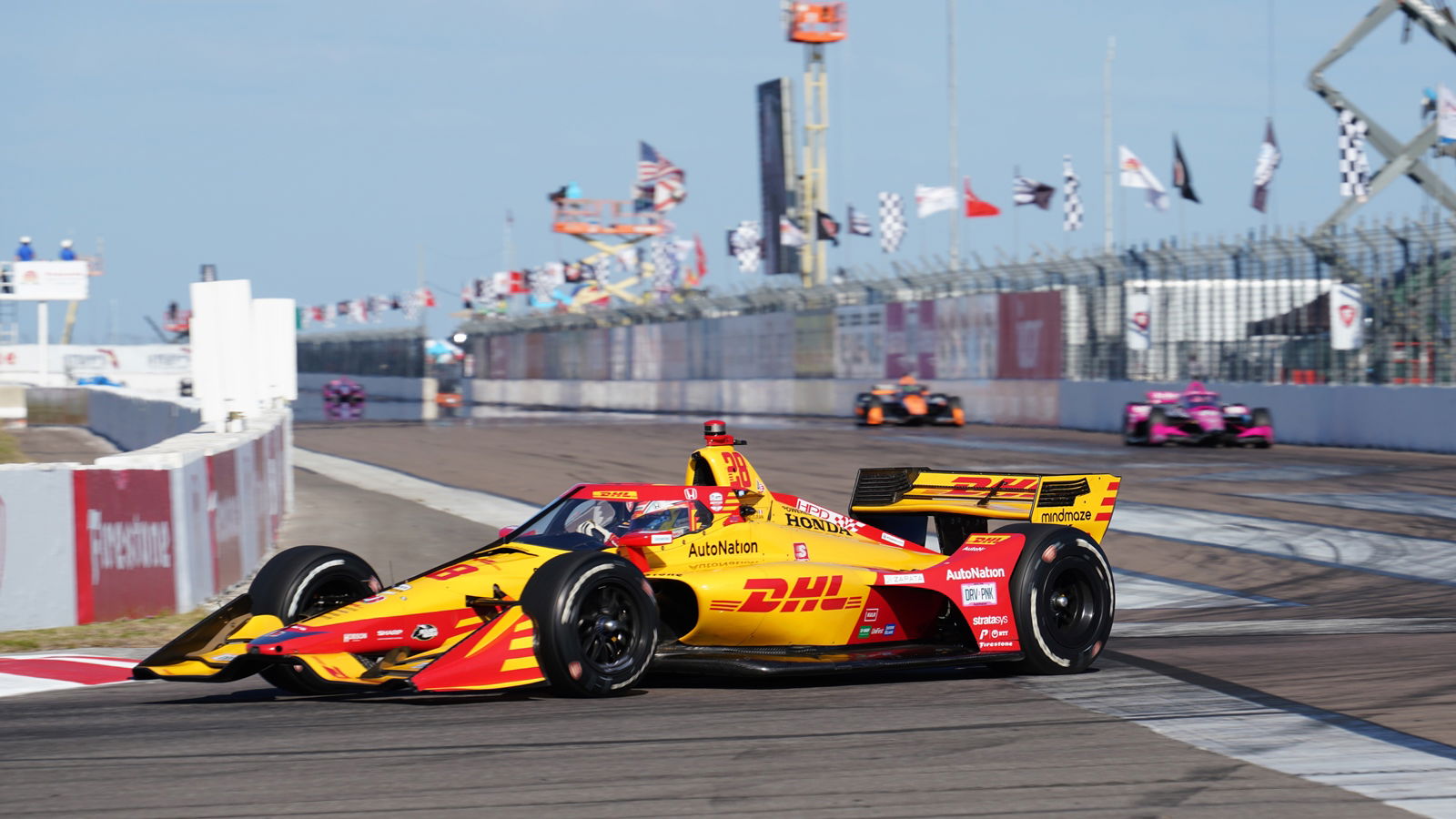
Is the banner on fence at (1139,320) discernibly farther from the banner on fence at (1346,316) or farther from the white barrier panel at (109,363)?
the white barrier panel at (109,363)

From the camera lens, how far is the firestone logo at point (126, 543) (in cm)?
1037

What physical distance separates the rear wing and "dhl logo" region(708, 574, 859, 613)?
1.56 m

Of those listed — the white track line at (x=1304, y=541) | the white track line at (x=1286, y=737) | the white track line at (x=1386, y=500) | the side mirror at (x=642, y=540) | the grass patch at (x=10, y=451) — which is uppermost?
the side mirror at (x=642, y=540)

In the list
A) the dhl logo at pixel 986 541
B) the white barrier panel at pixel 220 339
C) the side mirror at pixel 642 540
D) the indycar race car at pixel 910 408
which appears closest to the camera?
the side mirror at pixel 642 540

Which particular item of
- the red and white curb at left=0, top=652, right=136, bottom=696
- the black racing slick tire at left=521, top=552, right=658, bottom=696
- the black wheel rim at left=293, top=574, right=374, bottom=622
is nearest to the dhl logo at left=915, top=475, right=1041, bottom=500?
the black racing slick tire at left=521, top=552, right=658, bottom=696

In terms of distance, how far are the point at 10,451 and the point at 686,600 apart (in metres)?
27.8

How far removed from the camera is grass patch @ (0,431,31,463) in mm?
29344

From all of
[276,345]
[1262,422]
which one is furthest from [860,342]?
[276,345]

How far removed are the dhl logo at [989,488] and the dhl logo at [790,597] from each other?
5.51 ft

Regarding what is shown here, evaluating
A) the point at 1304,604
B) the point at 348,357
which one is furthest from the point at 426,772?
the point at 348,357

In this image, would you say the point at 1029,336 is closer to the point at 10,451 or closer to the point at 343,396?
the point at 10,451

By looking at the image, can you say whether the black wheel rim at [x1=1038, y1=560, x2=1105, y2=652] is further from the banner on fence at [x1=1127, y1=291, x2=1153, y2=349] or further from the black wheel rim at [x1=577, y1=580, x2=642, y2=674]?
the banner on fence at [x1=1127, y1=291, x2=1153, y2=349]

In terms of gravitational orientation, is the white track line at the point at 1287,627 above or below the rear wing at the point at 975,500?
below

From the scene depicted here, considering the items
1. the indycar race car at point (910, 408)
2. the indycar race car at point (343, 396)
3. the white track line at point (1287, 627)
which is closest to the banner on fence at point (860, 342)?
the indycar race car at point (910, 408)
